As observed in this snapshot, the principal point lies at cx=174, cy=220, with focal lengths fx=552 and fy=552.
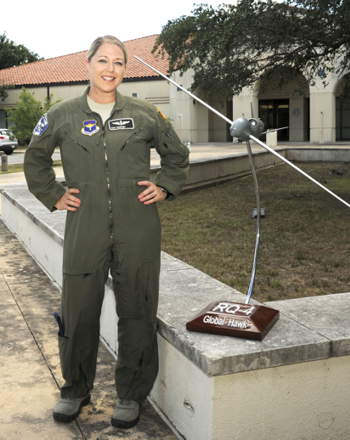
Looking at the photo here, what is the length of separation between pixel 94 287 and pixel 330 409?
4.30 ft

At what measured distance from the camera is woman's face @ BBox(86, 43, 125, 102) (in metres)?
2.82

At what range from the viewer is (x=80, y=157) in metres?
2.77

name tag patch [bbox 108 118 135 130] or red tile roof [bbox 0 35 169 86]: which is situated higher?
red tile roof [bbox 0 35 169 86]

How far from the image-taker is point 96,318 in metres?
2.92

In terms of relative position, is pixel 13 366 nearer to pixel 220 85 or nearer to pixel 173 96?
pixel 220 85

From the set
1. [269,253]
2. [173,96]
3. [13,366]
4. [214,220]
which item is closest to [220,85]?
[214,220]

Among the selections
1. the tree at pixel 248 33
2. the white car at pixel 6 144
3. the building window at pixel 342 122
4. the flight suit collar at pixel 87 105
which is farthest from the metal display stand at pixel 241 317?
the building window at pixel 342 122

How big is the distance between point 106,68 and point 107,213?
0.74 m

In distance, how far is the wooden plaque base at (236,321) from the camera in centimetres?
261

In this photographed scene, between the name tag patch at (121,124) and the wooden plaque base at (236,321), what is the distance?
3.35 feet

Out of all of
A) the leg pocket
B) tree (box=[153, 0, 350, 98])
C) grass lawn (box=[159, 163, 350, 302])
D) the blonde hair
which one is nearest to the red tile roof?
tree (box=[153, 0, 350, 98])

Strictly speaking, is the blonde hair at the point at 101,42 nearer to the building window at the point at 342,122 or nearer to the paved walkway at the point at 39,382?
the paved walkway at the point at 39,382

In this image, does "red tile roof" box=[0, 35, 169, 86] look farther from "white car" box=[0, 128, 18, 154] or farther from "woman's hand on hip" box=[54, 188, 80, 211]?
"woman's hand on hip" box=[54, 188, 80, 211]

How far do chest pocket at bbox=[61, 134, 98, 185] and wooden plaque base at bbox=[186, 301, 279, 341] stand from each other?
35.1 inches
